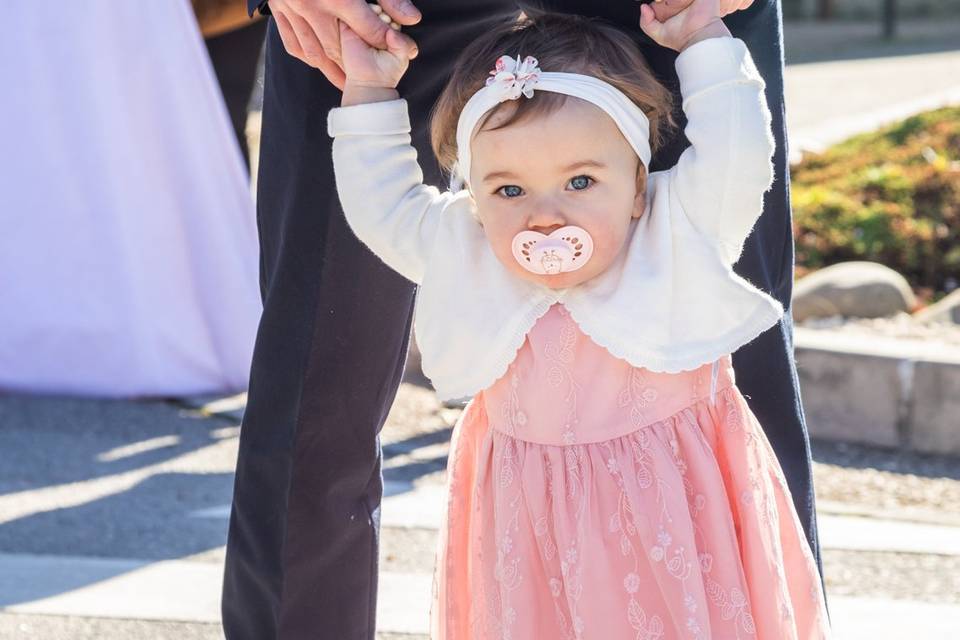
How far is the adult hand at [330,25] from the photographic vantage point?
81.7 inches

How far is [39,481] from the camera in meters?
3.79

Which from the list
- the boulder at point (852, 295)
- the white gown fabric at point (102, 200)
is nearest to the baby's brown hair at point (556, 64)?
the white gown fabric at point (102, 200)

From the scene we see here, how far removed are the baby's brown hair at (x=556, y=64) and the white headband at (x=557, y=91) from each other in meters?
0.02

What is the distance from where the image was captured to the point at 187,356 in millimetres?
4598

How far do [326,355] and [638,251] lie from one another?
52cm

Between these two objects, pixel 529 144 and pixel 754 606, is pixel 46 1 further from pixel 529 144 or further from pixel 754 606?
pixel 754 606

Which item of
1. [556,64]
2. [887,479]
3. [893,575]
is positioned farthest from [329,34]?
[887,479]

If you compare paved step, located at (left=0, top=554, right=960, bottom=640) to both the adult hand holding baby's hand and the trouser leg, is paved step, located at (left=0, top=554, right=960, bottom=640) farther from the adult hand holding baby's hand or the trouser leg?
the adult hand holding baby's hand

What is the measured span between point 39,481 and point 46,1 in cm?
156

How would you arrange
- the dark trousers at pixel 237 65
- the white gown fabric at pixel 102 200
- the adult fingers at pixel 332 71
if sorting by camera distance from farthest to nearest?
the dark trousers at pixel 237 65
the white gown fabric at pixel 102 200
the adult fingers at pixel 332 71

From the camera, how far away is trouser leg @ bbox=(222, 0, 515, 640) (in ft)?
7.36

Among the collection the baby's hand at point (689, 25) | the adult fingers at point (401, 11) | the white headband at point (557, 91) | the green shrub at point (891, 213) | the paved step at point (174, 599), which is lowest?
the green shrub at point (891, 213)

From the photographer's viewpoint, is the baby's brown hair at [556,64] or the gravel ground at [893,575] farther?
the gravel ground at [893,575]

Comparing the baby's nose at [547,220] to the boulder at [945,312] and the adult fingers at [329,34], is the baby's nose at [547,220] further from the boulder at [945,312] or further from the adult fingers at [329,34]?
the boulder at [945,312]
